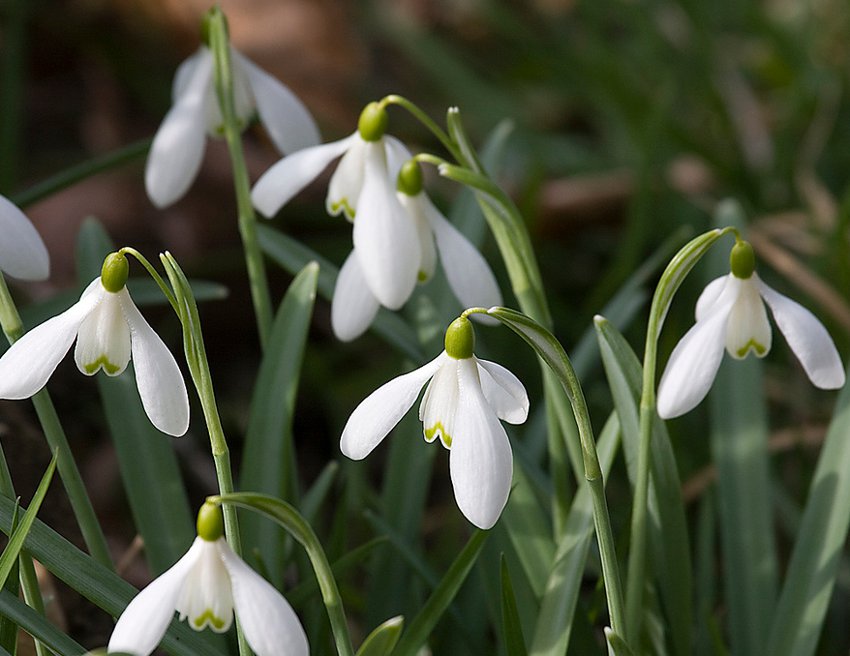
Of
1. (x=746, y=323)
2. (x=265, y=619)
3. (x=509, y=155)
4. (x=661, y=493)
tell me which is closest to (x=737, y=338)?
(x=746, y=323)

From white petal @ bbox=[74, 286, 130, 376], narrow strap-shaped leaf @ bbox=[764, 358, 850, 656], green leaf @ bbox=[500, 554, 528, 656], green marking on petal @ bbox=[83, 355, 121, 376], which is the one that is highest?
white petal @ bbox=[74, 286, 130, 376]

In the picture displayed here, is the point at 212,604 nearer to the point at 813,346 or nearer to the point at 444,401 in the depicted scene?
the point at 444,401

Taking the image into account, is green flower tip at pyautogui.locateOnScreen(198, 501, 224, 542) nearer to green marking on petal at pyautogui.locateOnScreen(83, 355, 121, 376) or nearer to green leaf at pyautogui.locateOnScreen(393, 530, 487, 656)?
green marking on petal at pyautogui.locateOnScreen(83, 355, 121, 376)

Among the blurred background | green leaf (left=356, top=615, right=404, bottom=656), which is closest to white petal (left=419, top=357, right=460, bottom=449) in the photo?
green leaf (left=356, top=615, right=404, bottom=656)

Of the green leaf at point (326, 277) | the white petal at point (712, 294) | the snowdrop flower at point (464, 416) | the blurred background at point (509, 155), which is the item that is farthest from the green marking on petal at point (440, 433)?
the blurred background at point (509, 155)

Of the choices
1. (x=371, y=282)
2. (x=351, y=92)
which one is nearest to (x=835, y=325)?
(x=371, y=282)

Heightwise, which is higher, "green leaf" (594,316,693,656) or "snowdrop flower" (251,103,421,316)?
"snowdrop flower" (251,103,421,316)

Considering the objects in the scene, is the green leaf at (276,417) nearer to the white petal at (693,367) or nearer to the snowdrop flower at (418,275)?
the snowdrop flower at (418,275)
